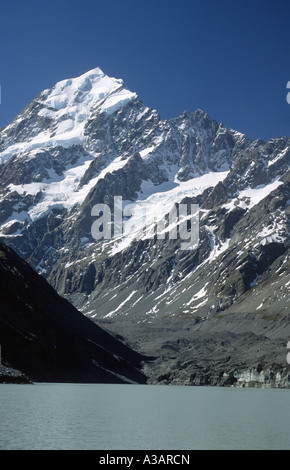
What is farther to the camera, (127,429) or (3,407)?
(3,407)

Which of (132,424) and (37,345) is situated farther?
(37,345)

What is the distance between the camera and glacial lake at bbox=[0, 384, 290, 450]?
64.6 meters

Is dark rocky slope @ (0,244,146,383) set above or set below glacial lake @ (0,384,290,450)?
above

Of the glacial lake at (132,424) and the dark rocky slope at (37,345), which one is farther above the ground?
the dark rocky slope at (37,345)

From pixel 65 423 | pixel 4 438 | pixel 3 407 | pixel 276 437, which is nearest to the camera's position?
pixel 4 438

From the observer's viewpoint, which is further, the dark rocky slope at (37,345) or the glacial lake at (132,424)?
the dark rocky slope at (37,345)

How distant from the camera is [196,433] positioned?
2923 inches

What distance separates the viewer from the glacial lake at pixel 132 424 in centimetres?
6462

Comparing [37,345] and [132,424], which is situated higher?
[37,345]

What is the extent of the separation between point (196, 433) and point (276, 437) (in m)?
8.61

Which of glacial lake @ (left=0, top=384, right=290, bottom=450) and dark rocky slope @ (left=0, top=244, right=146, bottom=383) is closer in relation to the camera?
glacial lake @ (left=0, top=384, right=290, bottom=450)

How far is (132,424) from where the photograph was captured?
80.8m
